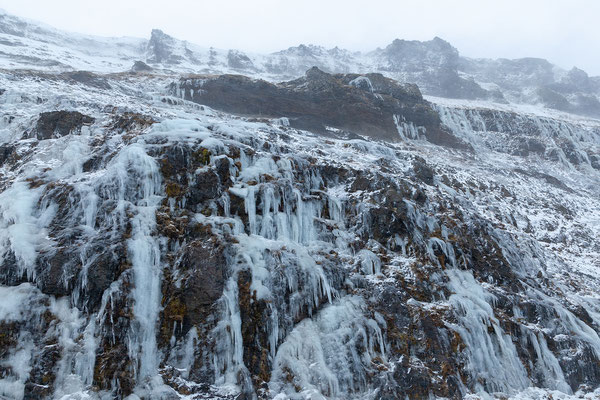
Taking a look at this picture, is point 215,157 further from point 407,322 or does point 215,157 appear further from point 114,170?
point 407,322

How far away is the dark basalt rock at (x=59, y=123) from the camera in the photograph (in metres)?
17.1

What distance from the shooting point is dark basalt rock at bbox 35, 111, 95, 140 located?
17.1 meters

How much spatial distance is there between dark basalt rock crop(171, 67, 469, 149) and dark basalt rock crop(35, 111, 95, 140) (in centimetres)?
2013

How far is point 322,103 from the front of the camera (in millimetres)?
40500

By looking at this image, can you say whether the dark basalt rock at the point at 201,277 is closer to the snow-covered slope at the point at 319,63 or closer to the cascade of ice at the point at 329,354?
the cascade of ice at the point at 329,354

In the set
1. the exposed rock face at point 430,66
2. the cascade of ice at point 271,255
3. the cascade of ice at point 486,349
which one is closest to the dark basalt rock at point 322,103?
the cascade of ice at point 271,255

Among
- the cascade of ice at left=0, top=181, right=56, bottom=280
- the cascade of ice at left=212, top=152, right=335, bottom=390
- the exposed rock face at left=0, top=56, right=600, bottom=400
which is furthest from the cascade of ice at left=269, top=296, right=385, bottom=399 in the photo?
the cascade of ice at left=0, top=181, right=56, bottom=280

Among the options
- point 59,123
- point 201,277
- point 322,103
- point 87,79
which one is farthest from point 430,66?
point 201,277

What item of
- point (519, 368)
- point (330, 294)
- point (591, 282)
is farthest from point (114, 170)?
point (591, 282)

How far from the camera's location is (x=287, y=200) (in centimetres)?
1553

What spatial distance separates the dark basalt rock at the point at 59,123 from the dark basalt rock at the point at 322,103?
20134mm

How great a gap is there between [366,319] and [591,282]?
1517cm

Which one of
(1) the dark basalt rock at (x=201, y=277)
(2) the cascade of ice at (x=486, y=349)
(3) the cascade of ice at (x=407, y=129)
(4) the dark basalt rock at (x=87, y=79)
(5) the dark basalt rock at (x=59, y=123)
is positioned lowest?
(2) the cascade of ice at (x=486, y=349)

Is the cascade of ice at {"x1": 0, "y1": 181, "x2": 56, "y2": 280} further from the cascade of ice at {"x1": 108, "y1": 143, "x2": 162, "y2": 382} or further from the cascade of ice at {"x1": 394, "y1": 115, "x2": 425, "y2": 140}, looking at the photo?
the cascade of ice at {"x1": 394, "y1": 115, "x2": 425, "y2": 140}
